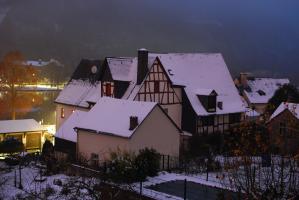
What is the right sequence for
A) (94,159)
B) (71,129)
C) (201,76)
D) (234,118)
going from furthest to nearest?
(201,76), (234,118), (71,129), (94,159)

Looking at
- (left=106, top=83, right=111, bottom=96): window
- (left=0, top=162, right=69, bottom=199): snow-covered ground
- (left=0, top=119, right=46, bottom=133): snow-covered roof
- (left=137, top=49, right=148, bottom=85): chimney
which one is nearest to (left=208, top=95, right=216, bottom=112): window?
(left=137, top=49, right=148, bottom=85): chimney

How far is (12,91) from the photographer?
48219mm

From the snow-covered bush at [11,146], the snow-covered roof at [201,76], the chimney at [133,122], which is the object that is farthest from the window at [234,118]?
the snow-covered bush at [11,146]

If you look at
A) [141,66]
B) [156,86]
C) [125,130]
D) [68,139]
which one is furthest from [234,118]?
[125,130]

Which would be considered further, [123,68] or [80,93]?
[80,93]

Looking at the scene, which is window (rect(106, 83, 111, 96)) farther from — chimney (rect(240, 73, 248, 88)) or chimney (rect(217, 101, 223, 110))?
chimney (rect(240, 73, 248, 88))

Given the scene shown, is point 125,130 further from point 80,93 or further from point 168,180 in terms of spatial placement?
point 80,93

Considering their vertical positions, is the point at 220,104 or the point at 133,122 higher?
the point at 220,104

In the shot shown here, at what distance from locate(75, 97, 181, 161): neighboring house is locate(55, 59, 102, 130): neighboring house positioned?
9.88 m

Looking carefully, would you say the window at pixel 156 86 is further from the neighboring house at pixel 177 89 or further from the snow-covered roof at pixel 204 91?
the snow-covered roof at pixel 204 91

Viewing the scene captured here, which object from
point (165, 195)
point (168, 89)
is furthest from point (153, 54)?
point (165, 195)

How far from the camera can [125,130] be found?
27047mm

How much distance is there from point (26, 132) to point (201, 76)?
14675mm

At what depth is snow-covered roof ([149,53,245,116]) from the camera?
3888 cm
